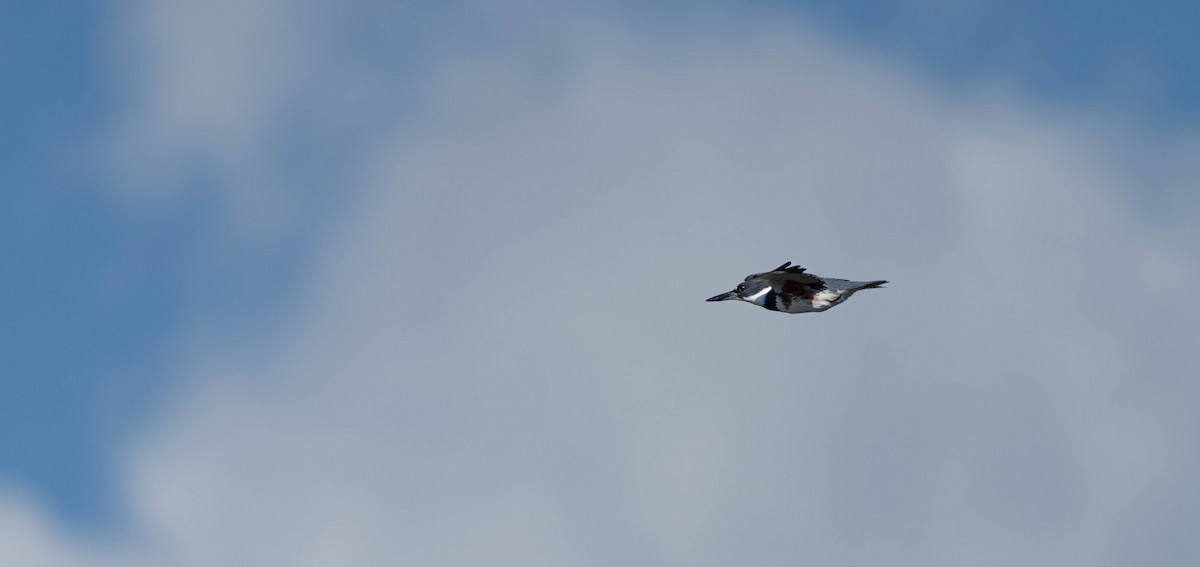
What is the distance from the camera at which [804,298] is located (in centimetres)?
6681

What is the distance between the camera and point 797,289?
66438 millimetres

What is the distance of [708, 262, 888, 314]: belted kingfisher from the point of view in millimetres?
65625

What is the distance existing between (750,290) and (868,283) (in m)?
5.09

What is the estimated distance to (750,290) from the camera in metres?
68.6

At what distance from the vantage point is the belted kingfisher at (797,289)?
65.6 metres

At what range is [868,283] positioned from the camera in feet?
216

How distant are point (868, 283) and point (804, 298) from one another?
2607 millimetres
